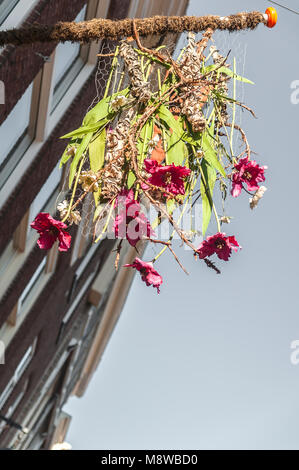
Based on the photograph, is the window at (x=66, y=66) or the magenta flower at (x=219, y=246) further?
the window at (x=66, y=66)

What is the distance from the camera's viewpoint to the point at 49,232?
2.61 m

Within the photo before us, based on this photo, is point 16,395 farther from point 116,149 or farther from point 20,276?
point 116,149

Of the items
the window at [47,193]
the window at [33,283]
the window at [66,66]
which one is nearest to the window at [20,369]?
the window at [33,283]

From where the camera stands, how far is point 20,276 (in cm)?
835

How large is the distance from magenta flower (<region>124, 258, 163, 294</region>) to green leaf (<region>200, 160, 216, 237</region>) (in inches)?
13.2

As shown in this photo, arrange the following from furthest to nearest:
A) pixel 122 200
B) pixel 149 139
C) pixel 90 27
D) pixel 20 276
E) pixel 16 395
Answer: pixel 16 395 → pixel 20 276 → pixel 90 27 → pixel 149 139 → pixel 122 200

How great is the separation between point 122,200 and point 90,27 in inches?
41.3

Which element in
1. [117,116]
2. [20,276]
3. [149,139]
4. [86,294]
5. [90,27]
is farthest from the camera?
[86,294]

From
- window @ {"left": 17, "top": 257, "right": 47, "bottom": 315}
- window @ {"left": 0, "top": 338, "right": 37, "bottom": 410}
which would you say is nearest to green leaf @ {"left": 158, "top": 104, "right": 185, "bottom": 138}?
window @ {"left": 17, "top": 257, "right": 47, "bottom": 315}

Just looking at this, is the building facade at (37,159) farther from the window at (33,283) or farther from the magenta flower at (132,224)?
the magenta flower at (132,224)

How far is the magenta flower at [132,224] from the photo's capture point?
249cm

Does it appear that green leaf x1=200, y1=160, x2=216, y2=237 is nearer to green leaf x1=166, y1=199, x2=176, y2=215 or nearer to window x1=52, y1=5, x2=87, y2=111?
green leaf x1=166, y1=199, x2=176, y2=215

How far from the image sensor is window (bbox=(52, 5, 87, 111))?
674 cm
